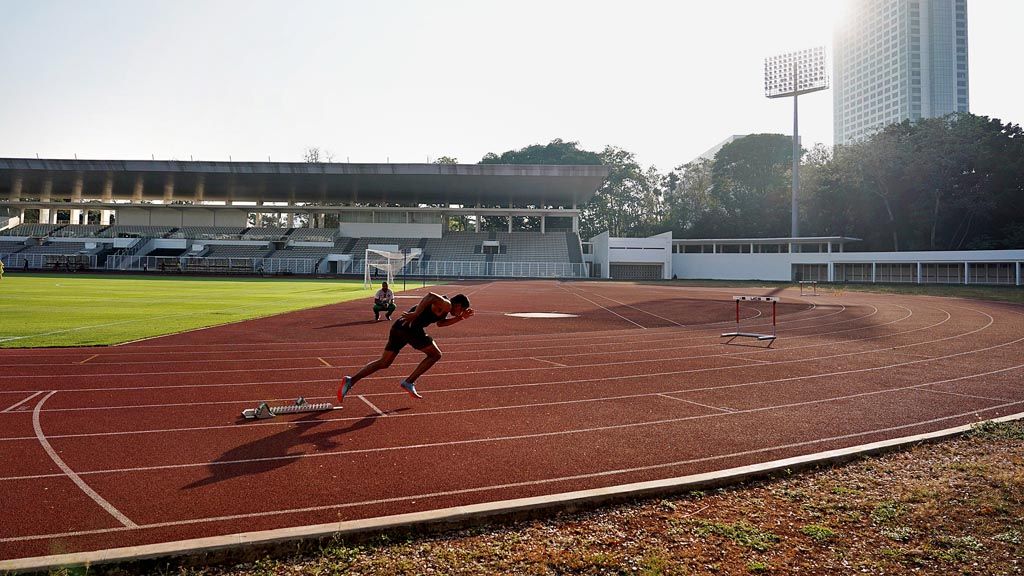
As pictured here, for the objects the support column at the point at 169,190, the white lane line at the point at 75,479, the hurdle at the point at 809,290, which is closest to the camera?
the white lane line at the point at 75,479

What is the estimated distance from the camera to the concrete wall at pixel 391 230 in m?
67.4

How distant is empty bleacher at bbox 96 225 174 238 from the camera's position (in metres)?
64.9

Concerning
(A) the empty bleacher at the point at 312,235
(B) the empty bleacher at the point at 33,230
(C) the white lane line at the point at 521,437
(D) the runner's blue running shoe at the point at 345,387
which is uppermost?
(B) the empty bleacher at the point at 33,230

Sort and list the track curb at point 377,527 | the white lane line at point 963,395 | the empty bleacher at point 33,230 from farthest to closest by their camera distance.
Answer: the empty bleacher at point 33,230 → the white lane line at point 963,395 → the track curb at point 377,527

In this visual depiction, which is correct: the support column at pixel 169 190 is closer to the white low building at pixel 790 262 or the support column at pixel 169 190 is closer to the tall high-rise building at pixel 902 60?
the white low building at pixel 790 262

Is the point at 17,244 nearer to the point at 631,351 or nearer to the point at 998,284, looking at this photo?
the point at 631,351

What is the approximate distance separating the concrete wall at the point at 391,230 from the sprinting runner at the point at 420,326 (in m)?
60.4

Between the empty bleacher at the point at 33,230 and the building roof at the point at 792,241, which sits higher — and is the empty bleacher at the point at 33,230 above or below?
above

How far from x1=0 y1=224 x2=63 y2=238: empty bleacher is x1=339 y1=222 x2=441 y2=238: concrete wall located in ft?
108

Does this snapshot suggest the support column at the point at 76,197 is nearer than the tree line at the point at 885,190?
No

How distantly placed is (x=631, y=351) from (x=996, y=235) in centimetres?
6241

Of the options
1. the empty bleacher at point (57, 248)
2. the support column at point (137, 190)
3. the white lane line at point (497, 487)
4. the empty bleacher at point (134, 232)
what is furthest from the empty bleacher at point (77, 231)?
the white lane line at point (497, 487)

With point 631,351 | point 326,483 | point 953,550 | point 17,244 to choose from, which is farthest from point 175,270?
point 953,550

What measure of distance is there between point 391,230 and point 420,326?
61.9 metres
